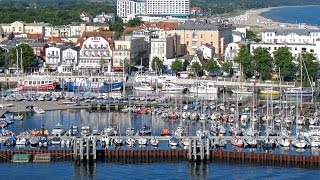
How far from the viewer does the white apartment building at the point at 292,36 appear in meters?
40.2

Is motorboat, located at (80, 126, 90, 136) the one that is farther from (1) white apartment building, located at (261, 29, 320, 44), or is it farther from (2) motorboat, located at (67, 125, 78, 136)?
(1) white apartment building, located at (261, 29, 320, 44)

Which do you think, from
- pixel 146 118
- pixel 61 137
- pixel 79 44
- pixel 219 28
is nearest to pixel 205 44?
pixel 219 28

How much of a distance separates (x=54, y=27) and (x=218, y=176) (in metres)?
28.5

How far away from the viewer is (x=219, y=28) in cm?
4184

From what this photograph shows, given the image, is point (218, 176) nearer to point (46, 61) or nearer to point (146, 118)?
point (146, 118)

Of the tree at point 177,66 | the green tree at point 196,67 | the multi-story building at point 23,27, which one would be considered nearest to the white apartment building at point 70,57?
the tree at point 177,66

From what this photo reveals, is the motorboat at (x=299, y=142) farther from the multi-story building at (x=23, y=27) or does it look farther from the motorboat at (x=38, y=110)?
the multi-story building at (x=23, y=27)

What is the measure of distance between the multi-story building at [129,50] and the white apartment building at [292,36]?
552cm

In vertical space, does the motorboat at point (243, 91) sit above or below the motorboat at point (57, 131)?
above

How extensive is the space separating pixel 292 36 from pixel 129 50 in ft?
23.8

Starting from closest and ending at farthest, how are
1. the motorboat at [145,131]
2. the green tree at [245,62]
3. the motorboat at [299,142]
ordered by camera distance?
the motorboat at [299,142] → the motorboat at [145,131] → the green tree at [245,62]

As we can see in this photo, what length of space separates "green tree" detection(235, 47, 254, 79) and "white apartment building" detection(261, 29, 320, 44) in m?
3.72

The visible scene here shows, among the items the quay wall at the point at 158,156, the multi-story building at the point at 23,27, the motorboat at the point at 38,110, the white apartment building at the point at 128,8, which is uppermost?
the white apartment building at the point at 128,8

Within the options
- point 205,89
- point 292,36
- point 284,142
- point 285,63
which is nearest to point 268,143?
point 284,142
